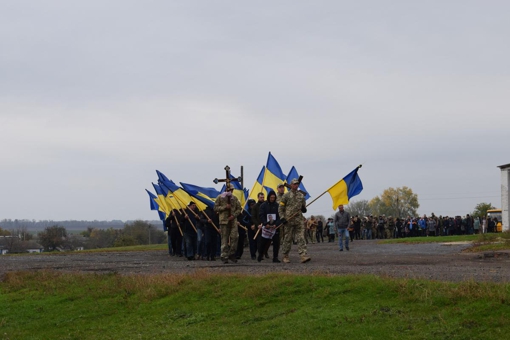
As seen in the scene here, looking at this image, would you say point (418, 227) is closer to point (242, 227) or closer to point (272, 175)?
point (272, 175)

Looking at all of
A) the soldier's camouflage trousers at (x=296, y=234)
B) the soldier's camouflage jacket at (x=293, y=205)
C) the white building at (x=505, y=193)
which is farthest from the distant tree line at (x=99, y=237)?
the soldier's camouflage jacket at (x=293, y=205)

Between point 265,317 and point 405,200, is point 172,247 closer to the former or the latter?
point 265,317

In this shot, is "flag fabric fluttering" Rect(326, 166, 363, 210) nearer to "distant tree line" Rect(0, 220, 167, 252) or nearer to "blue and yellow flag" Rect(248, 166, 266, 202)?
"blue and yellow flag" Rect(248, 166, 266, 202)

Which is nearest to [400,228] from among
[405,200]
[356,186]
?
[356,186]

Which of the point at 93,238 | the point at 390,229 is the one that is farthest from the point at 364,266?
the point at 93,238

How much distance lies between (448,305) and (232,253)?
38.5 ft

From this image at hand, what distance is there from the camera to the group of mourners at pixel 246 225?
1969 cm

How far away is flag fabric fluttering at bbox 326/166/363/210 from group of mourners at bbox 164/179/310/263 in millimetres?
2990

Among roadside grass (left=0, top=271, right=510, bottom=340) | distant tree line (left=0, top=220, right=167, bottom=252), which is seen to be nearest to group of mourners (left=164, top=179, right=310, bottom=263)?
roadside grass (left=0, top=271, right=510, bottom=340)

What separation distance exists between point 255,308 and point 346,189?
46.3 feet

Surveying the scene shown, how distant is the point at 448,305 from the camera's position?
9.62 metres

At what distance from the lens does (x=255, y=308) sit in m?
11.4

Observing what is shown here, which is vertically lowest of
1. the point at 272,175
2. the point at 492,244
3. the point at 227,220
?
the point at 492,244

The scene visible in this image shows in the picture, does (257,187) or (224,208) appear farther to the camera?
(257,187)
